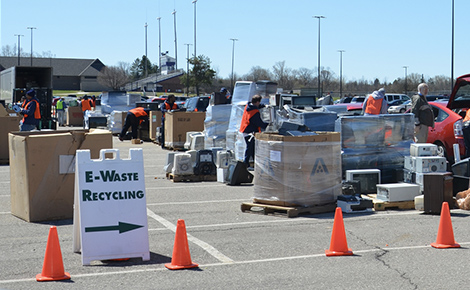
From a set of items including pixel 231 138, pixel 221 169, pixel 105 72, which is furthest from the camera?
pixel 105 72

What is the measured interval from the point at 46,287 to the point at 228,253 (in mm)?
2267

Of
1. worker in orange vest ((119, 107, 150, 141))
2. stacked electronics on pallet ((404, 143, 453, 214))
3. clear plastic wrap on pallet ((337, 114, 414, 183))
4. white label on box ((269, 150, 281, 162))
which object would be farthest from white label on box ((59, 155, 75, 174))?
worker in orange vest ((119, 107, 150, 141))

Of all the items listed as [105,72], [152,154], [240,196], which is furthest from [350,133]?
[105,72]

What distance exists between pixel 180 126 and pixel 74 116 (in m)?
19.4

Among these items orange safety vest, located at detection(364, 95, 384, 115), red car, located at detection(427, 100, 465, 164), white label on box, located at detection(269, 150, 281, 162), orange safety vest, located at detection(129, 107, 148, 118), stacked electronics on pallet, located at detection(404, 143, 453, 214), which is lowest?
stacked electronics on pallet, located at detection(404, 143, 453, 214)

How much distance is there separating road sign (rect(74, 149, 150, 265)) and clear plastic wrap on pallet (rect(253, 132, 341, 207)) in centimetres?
320

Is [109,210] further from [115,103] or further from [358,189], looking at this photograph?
[115,103]

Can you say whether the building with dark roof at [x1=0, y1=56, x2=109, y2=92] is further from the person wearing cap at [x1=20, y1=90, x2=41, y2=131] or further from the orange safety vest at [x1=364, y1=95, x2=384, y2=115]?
the orange safety vest at [x1=364, y1=95, x2=384, y2=115]

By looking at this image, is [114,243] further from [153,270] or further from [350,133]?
[350,133]

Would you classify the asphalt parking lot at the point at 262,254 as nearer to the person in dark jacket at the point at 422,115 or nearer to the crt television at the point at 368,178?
the crt television at the point at 368,178

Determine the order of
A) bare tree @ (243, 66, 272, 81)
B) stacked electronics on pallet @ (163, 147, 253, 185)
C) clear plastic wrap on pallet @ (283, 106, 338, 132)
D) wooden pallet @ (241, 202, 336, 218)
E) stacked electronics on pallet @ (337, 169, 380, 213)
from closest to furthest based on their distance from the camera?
wooden pallet @ (241, 202, 336, 218) < stacked electronics on pallet @ (337, 169, 380, 213) < stacked electronics on pallet @ (163, 147, 253, 185) < clear plastic wrap on pallet @ (283, 106, 338, 132) < bare tree @ (243, 66, 272, 81)

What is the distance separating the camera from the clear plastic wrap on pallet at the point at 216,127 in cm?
1873

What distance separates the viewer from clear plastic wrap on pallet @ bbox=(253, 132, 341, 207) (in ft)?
33.4

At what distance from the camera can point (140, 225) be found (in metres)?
7.45
